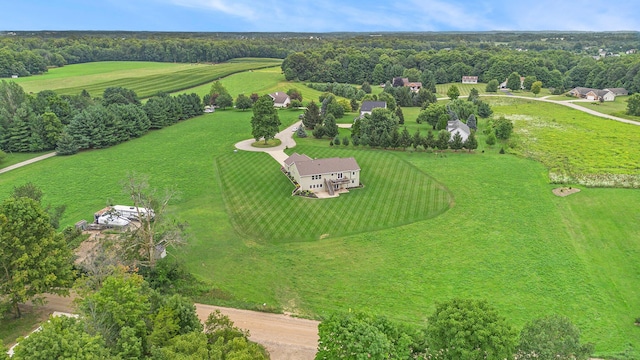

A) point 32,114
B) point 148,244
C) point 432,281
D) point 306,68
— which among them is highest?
point 306,68

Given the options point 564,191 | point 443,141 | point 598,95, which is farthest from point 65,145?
point 598,95

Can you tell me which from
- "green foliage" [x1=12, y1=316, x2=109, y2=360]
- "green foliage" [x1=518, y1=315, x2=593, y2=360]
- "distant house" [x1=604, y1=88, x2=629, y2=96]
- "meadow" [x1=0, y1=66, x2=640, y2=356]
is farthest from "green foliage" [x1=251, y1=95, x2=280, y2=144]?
"distant house" [x1=604, y1=88, x2=629, y2=96]

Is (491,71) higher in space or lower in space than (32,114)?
higher

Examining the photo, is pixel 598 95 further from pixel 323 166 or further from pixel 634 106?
pixel 323 166

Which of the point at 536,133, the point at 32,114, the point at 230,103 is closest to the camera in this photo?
the point at 32,114

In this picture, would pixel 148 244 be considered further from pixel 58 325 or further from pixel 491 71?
pixel 491 71

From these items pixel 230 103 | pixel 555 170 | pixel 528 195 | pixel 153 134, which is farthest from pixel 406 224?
pixel 230 103

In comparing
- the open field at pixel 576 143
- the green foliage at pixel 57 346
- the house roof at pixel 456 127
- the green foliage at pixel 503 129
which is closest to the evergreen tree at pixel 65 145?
the green foliage at pixel 57 346
